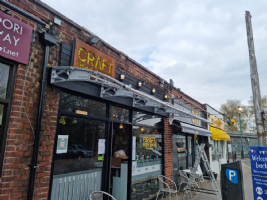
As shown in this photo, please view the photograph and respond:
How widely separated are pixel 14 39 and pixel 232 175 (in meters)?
5.53

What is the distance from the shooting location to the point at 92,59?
430 centimetres

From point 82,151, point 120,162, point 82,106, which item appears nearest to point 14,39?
point 82,106

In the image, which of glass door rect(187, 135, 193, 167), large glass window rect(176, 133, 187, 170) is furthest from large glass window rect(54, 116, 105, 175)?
glass door rect(187, 135, 193, 167)

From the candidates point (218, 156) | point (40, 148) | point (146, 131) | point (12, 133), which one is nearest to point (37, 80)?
point (12, 133)

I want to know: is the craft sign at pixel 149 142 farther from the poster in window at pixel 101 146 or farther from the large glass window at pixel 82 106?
the large glass window at pixel 82 106

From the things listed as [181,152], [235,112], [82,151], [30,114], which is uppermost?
[235,112]

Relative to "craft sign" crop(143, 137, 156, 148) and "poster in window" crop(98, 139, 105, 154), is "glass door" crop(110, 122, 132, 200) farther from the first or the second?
"craft sign" crop(143, 137, 156, 148)

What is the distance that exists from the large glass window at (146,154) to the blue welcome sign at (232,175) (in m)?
2.38

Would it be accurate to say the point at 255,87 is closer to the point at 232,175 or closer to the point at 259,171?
the point at 259,171

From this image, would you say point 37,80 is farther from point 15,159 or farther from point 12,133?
point 15,159

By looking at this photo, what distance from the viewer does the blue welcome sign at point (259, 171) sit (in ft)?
13.7

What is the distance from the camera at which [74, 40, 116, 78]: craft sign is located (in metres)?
4.03

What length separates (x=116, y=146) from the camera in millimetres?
5918

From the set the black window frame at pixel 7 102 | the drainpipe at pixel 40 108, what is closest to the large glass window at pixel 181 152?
the drainpipe at pixel 40 108
